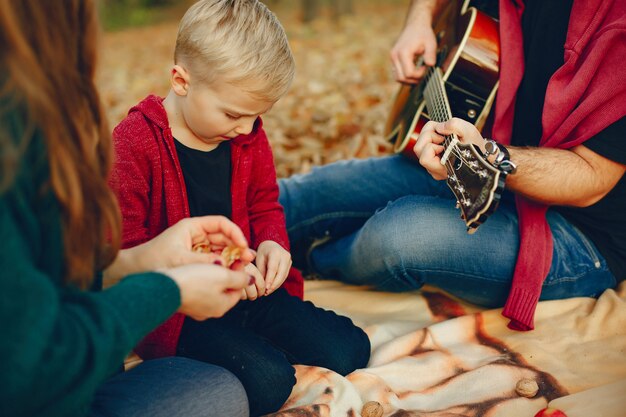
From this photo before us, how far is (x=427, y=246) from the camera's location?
2.39 meters

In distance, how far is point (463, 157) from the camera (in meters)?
1.86

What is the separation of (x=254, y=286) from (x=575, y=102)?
1299 millimetres

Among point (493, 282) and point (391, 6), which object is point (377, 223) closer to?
point (493, 282)

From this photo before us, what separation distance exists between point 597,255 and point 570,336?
341 mm

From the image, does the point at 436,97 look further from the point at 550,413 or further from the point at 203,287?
the point at 203,287

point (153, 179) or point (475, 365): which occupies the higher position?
point (153, 179)

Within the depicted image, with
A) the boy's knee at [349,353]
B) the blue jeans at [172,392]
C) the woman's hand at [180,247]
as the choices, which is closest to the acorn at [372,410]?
the boy's knee at [349,353]

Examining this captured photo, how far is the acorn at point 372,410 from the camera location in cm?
192

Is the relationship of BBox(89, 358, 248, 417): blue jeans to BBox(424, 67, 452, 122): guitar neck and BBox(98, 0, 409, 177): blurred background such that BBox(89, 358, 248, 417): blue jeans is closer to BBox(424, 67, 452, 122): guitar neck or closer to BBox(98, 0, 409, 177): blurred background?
BBox(98, 0, 409, 177): blurred background

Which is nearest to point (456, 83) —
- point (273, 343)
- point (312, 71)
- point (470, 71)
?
point (470, 71)

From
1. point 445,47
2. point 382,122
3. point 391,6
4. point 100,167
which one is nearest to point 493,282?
point 445,47

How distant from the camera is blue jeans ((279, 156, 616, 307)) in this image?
2.35 m

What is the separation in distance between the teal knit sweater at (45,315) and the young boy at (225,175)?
0.64 m

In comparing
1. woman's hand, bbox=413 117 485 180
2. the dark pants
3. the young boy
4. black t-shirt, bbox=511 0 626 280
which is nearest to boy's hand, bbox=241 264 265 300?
the young boy
